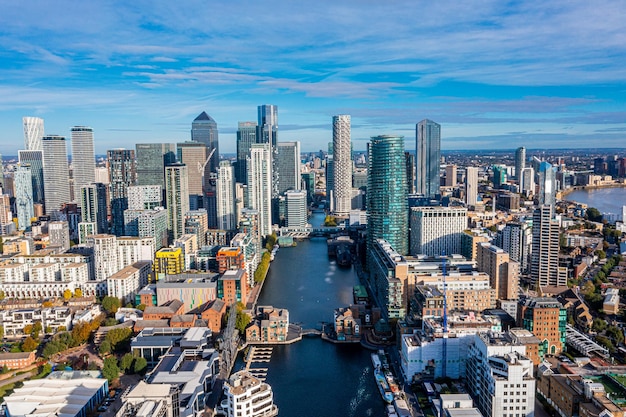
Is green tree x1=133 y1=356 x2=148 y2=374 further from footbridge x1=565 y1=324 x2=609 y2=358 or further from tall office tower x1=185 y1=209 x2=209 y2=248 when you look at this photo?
tall office tower x1=185 y1=209 x2=209 y2=248

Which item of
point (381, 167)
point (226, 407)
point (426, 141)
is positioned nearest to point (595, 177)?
point (426, 141)

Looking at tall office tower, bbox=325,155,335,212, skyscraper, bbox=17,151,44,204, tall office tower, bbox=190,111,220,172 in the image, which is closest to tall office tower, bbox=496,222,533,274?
tall office tower, bbox=325,155,335,212

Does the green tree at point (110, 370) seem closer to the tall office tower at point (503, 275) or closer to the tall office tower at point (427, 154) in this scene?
the tall office tower at point (503, 275)

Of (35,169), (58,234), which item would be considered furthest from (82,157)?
(58,234)

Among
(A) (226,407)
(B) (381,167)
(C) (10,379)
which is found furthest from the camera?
(B) (381,167)

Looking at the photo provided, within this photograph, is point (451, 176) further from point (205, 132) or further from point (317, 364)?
point (317, 364)

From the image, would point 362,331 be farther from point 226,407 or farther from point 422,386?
point 226,407
